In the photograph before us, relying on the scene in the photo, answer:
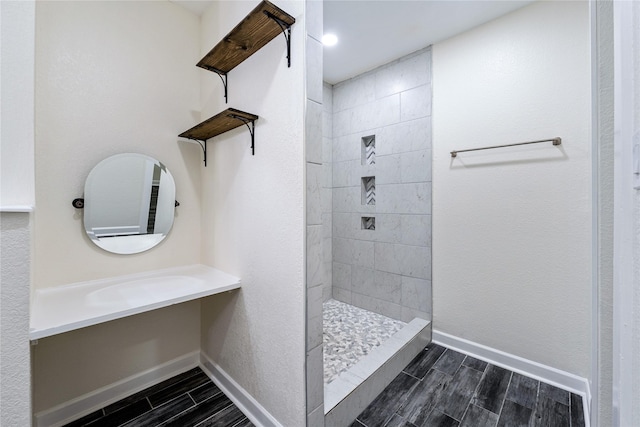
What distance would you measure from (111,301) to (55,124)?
102cm

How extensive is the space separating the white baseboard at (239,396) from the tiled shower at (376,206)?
0.60 metres

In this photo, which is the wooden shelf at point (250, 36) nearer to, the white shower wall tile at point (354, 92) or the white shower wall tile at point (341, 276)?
the white shower wall tile at point (354, 92)

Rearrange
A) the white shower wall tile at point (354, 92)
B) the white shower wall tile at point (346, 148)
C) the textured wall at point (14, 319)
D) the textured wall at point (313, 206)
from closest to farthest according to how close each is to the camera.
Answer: the textured wall at point (14, 319), the textured wall at point (313, 206), the white shower wall tile at point (354, 92), the white shower wall tile at point (346, 148)

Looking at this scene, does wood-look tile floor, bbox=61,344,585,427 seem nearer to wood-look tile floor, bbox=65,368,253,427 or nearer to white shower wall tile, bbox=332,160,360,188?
wood-look tile floor, bbox=65,368,253,427

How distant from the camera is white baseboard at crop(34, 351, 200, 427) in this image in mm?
1478

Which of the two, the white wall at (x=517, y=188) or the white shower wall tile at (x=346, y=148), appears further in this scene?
the white shower wall tile at (x=346, y=148)

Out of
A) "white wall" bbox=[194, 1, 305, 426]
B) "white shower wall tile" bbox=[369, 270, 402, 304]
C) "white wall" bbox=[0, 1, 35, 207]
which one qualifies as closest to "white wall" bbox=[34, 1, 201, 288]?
"white wall" bbox=[194, 1, 305, 426]

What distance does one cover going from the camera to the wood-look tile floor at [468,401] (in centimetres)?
151

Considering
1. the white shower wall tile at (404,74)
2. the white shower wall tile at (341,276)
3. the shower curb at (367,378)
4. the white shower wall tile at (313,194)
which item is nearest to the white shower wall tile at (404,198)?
the white shower wall tile at (341,276)

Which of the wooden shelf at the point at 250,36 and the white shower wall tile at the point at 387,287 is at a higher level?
the wooden shelf at the point at 250,36

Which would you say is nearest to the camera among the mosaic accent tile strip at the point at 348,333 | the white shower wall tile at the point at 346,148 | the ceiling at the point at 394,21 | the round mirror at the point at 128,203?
the round mirror at the point at 128,203

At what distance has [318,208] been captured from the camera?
128 centimetres

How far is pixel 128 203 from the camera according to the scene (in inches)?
68.2

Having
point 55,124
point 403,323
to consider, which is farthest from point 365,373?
point 55,124
